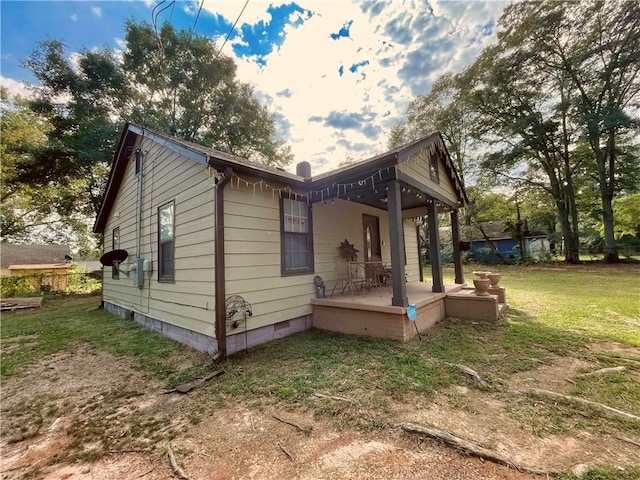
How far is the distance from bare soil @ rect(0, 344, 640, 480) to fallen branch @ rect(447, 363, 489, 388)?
157 millimetres

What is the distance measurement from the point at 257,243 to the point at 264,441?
9.68 ft

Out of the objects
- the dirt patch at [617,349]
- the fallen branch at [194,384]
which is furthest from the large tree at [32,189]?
the dirt patch at [617,349]

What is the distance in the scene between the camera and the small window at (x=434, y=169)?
642cm

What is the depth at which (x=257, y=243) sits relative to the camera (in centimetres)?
456

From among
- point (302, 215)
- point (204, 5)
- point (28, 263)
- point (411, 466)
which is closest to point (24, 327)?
point (302, 215)

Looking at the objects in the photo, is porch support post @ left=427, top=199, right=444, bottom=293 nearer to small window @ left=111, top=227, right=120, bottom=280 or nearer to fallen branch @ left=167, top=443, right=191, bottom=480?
fallen branch @ left=167, top=443, right=191, bottom=480

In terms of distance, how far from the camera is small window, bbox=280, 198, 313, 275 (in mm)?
5066

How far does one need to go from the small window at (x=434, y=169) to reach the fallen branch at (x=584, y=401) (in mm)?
4839

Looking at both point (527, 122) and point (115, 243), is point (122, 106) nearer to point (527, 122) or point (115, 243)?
point (115, 243)

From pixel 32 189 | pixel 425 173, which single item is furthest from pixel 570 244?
pixel 32 189

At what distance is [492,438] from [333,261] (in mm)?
4333

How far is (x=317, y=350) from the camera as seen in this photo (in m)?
4.12

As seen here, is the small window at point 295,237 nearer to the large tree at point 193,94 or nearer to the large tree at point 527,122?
the large tree at point 193,94

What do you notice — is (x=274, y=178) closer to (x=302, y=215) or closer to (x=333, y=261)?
(x=302, y=215)
